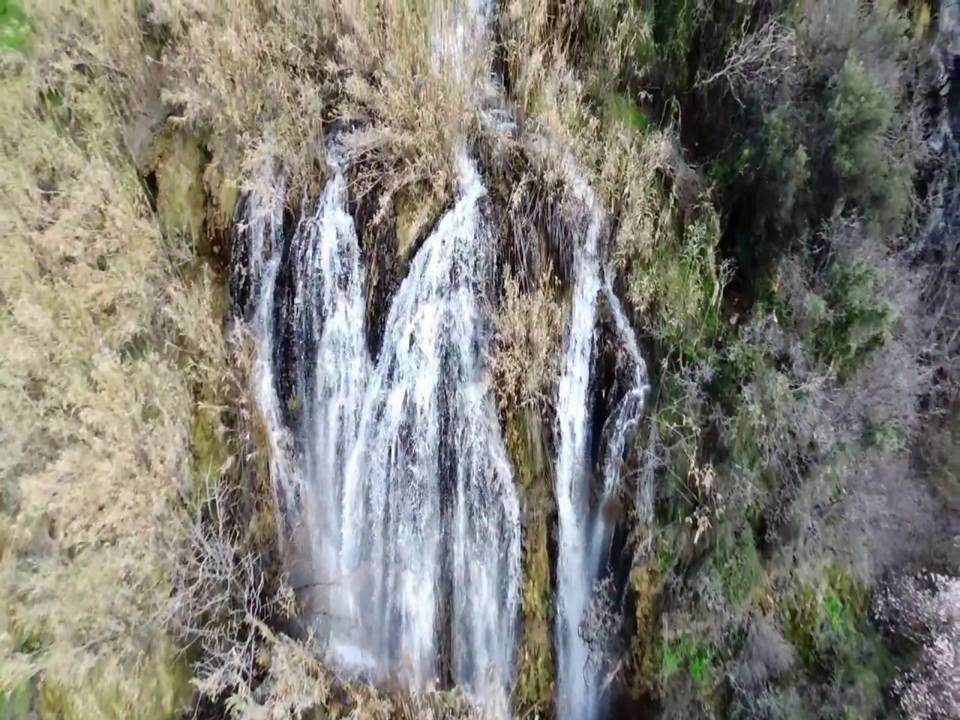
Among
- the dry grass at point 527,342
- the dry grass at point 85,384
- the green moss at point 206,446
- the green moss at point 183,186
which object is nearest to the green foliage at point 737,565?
the dry grass at point 527,342

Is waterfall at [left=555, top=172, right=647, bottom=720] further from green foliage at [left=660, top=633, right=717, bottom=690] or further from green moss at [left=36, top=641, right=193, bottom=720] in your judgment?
green moss at [left=36, top=641, right=193, bottom=720]

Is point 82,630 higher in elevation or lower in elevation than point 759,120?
lower

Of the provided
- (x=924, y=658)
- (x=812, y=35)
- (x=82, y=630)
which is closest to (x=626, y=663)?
(x=924, y=658)

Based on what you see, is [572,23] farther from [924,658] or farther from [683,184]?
[924,658]

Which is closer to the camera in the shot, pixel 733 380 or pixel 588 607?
pixel 733 380

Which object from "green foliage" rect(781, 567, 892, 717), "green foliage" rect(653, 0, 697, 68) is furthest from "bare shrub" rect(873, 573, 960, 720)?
"green foliage" rect(653, 0, 697, 68)

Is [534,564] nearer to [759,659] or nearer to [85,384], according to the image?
[759,659]

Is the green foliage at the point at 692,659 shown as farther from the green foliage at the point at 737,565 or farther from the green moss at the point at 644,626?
the green foliage at the point at 737,565
